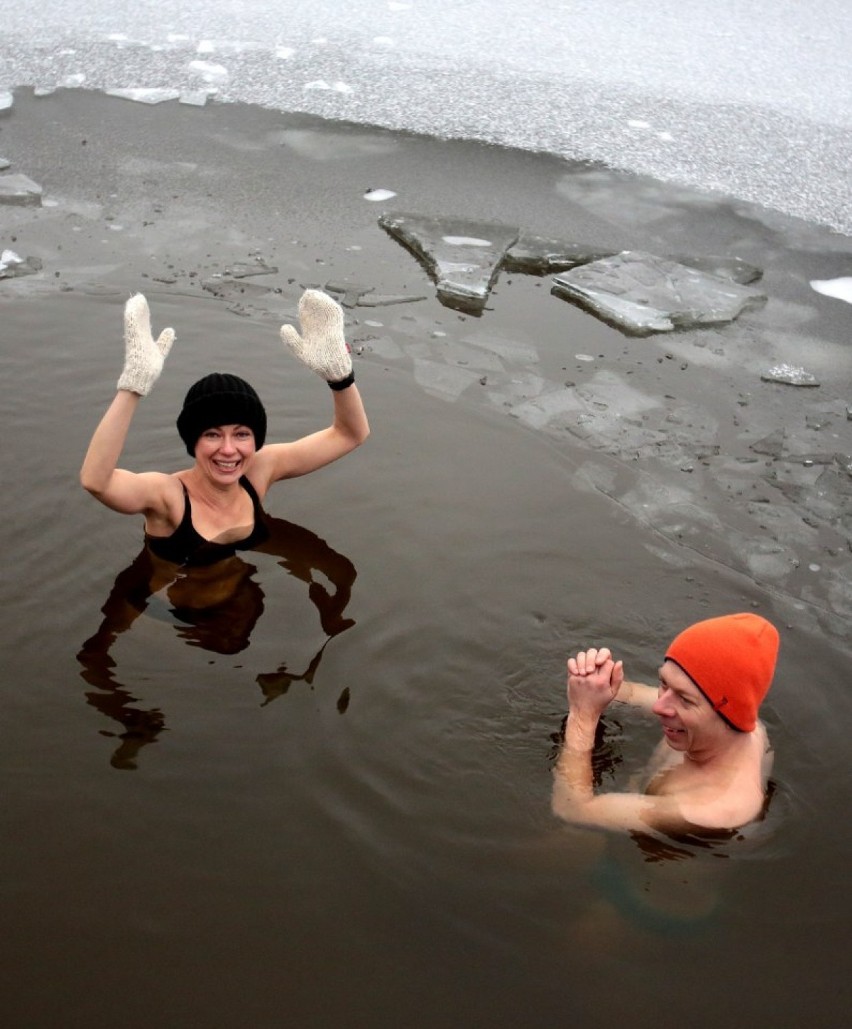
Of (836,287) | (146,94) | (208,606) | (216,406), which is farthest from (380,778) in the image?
(146,94)

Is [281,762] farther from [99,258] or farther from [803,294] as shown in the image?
[803,294]

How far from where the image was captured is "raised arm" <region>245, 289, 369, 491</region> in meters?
4.03

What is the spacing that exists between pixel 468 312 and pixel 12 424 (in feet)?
7.76

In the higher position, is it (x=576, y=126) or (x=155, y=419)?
(x=576, y=126)

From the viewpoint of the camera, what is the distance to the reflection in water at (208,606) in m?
3.67

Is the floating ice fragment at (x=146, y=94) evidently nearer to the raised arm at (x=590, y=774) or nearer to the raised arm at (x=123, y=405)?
the raised arm at (x=123, y=405)

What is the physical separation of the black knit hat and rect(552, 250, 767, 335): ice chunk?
8.81 ft

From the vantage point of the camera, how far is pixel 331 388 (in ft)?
13.8

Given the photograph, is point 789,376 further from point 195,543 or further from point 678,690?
point 195,543

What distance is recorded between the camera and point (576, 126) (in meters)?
8.35

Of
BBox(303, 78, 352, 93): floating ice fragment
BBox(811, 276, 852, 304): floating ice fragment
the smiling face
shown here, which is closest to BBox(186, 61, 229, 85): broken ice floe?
BBox(303, 78, 352, 93): floating ice fragment

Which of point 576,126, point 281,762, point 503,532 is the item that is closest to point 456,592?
point 503,532

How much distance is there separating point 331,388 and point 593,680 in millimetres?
1468

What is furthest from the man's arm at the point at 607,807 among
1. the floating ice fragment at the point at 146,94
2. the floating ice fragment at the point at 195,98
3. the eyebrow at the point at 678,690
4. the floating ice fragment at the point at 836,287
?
the floating ice fragment at the point at 146,94
